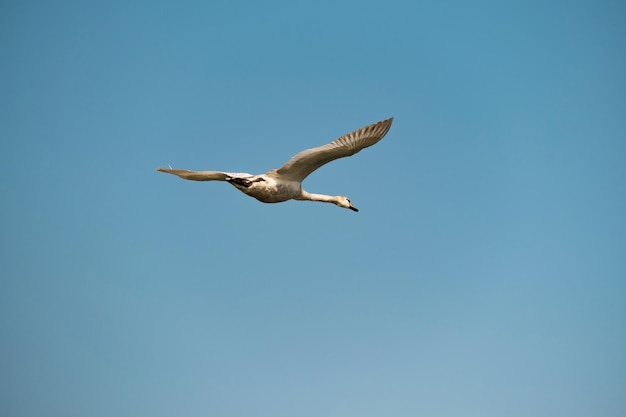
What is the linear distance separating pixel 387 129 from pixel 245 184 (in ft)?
15.8

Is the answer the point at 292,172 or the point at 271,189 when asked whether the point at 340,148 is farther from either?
the point at 271,189

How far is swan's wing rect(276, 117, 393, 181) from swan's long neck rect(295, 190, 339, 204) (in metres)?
2.49

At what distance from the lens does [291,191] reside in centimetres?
2262

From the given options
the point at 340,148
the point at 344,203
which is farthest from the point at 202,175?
the point at 344,203

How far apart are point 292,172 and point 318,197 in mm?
3512

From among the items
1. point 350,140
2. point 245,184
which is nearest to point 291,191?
point 245,184

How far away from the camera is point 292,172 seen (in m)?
21.8

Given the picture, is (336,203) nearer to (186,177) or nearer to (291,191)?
(291,191)

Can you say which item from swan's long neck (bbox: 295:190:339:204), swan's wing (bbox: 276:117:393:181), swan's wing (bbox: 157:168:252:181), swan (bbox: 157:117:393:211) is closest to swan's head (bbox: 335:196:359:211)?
swan's long neck (bbox: 295:190:339:204)

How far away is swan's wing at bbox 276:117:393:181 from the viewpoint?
2017 centimetres

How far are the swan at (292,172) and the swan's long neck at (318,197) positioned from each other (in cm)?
78

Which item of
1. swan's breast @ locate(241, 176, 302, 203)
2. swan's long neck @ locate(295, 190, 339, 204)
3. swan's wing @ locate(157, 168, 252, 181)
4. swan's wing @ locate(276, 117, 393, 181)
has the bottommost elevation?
swan's wing @ locate(157, 168, 252, 181)

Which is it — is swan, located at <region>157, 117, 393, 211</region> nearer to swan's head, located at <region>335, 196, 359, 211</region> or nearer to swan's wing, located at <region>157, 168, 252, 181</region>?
swan's wing, located at <region>157, 168, 252, 181</region>

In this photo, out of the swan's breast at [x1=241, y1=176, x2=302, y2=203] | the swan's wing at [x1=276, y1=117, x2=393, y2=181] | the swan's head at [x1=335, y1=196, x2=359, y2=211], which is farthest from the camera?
the swan's head at [x1=335, y1=196, x2=359, y2=211]
